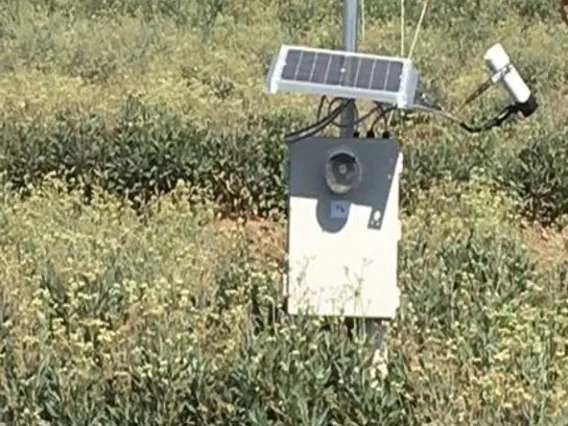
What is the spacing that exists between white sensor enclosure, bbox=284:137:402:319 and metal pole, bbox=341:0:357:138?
0.12 m

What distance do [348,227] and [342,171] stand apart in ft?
0.73

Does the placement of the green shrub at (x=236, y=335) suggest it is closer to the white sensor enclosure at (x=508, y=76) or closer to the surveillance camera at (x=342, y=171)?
the surveillance camera at (x=342, y=171)

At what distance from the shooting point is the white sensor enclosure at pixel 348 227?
5.42 meters

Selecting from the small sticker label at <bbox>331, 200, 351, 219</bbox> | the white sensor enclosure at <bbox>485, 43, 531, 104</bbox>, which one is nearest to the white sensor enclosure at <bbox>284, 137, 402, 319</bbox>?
the small sticker label at <bbox>331, 200, 351, 219</bbox>

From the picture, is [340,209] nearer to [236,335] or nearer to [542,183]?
[236,335]

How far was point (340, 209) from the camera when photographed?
544cm

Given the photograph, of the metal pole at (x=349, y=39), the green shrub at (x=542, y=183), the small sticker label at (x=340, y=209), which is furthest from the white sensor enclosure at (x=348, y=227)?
the green shrub at (x=542, y=183)

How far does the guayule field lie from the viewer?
5.13 m


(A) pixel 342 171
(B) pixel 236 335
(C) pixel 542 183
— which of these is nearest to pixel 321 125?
(A) pixel 342 171

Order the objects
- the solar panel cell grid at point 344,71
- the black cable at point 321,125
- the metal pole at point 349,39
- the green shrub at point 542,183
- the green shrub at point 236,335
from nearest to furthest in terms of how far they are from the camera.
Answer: the green shrub at point 236,335
the solar panel cell grid at point 344,71
the metal pole at point 349,39
the black cable at point 321,125
the green shrub at point 542,183

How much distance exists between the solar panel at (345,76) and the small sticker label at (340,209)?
0.45 m

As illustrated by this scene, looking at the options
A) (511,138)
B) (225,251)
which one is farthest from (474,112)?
(225,251)

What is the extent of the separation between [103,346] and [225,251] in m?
1.73

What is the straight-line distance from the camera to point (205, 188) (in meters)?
8.84
